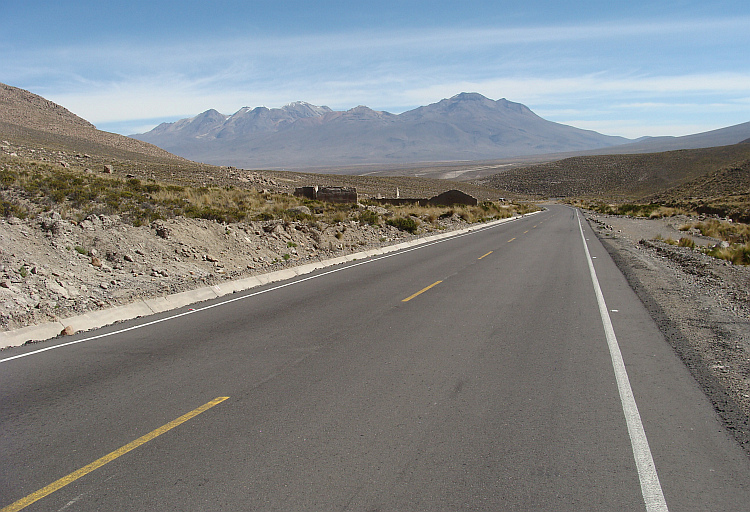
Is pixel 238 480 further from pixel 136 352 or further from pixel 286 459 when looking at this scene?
pixel 136 352

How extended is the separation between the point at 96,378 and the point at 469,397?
14.4 ft

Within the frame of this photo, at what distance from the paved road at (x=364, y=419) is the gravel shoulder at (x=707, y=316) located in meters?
0.27

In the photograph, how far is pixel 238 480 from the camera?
4145 mm

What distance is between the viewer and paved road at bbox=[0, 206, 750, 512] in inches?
158

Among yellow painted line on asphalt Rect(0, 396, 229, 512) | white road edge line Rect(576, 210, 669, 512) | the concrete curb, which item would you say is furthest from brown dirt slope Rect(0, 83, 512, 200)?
white road edge line Rect(576, 210, 669, 512)

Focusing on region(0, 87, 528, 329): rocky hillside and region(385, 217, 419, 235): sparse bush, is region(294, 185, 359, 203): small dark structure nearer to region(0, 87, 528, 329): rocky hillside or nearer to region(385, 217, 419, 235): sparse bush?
region(0, 87, 528, 329): rocky hillside

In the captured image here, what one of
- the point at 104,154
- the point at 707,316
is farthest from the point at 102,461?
the point at 104,154

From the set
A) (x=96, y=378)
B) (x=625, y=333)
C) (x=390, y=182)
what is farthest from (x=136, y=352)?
(x=390, y=182)

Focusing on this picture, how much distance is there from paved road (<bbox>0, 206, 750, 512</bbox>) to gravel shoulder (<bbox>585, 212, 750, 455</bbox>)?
0.27 metres

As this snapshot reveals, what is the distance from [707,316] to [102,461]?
9828mm

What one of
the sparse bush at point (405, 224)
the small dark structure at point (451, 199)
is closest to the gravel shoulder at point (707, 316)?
the sparse bush at point (405, 224)

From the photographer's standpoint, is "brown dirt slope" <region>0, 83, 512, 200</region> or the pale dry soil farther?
"brown dirt slope" <region>0, 83, 512, 200</region>

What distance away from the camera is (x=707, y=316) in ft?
32.5

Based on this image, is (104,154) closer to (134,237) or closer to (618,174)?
(134,237)
